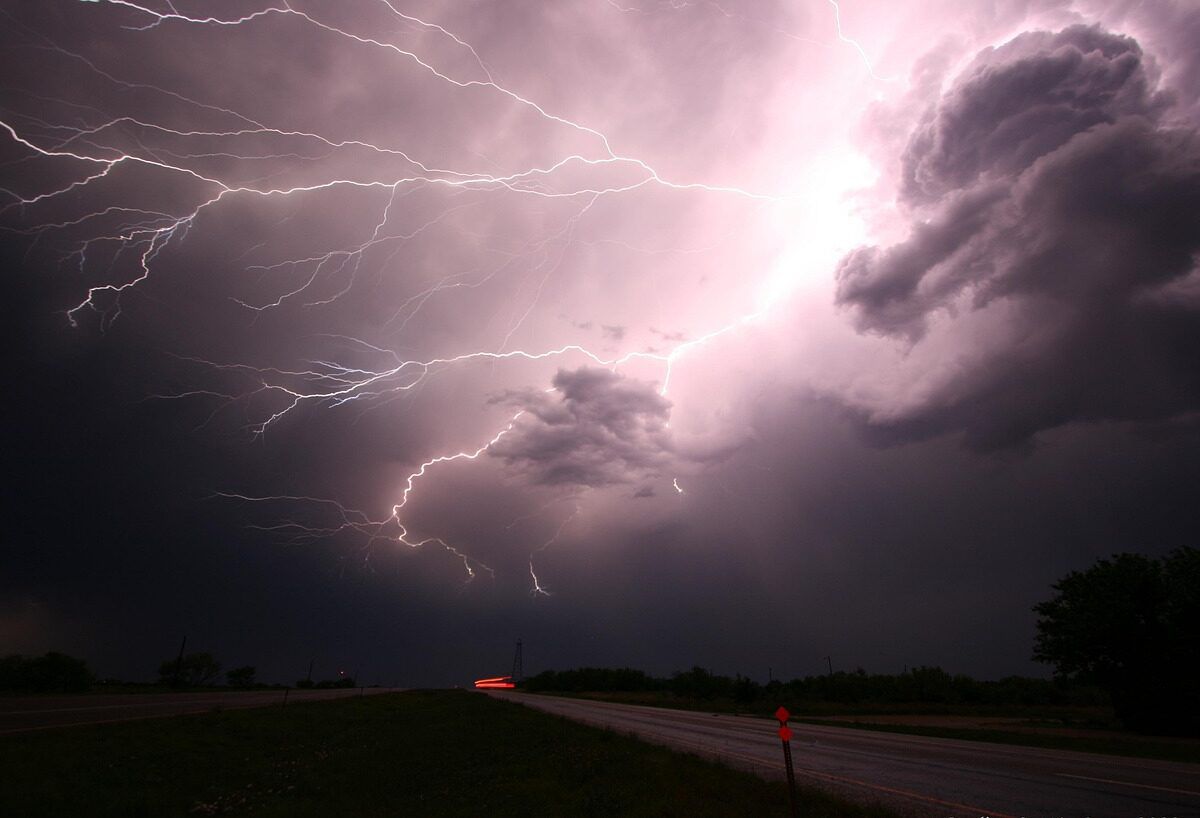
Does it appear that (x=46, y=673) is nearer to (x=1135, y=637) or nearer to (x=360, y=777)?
(x=360, y=777)

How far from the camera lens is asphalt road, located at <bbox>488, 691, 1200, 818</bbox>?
868 cm

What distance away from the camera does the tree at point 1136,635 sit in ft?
77.5

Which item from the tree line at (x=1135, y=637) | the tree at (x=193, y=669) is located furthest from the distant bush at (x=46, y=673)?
the tree line at (x=1135, y=637)

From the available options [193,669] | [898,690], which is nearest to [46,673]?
[193,669]

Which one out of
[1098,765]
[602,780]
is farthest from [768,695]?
[602,780]

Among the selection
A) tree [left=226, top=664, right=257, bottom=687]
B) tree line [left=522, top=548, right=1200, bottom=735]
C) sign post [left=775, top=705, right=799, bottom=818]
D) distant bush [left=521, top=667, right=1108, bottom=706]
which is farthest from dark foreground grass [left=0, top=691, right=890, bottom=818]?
tree [left=226, top=664, right=257, bottom=687]

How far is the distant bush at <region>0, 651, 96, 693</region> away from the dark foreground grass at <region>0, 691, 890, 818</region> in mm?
48537

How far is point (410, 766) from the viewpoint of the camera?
1543 centimetres

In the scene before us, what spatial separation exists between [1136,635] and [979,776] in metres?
21.1

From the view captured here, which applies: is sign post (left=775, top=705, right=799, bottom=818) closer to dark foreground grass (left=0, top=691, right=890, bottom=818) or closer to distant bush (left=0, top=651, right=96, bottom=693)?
dark foreground grass (left=0, top=691, right=890, bottom=818)

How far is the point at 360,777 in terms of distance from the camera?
47.1 ft

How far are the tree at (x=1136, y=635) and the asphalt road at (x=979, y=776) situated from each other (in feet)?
36.4

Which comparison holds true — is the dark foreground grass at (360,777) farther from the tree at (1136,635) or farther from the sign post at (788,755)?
the tree at (1136,635)

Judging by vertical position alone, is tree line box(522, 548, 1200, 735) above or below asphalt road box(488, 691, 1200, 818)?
above
